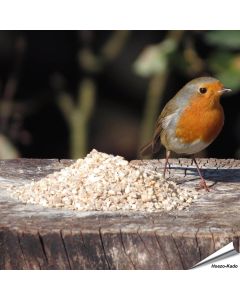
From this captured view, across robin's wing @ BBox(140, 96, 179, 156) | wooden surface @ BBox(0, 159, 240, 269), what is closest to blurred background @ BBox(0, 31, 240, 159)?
robin's wing @ BBox(140, 96, 179, 156)

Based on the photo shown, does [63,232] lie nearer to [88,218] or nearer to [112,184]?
[88,218]

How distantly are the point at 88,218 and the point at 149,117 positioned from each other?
132 inches

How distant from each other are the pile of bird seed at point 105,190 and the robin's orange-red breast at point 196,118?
0.44m

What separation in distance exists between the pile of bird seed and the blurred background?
247 centimetres

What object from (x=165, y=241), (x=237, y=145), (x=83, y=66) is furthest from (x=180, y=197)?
(x=83, y=66)

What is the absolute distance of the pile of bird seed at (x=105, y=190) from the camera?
5145mm

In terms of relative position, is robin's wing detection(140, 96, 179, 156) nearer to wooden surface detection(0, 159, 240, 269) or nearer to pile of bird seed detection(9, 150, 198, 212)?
pile of bird seed detection(9, 150, 198, 212)

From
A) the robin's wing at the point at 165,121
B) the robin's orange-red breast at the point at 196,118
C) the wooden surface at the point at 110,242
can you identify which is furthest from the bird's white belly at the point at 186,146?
the wooden surface at the point at 110,242

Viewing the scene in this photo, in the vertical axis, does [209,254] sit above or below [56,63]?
below

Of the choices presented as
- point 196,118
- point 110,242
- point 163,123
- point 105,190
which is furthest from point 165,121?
point 110,242

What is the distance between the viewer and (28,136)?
26.4ft

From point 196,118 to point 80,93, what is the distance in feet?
8.44

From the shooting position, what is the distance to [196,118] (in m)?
5.99

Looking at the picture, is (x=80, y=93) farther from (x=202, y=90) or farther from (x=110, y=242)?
(x=110, y=242)
